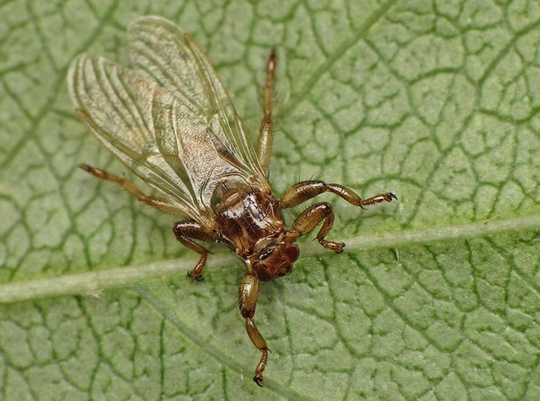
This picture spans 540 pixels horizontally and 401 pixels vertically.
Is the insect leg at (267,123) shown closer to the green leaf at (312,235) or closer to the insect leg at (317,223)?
the green leaf at (312,235)

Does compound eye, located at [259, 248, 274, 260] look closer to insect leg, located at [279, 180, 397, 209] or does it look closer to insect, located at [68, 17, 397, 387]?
insect, located at [68, 17, 397, 387]

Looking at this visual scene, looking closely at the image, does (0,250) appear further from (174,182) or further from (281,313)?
(281,313)

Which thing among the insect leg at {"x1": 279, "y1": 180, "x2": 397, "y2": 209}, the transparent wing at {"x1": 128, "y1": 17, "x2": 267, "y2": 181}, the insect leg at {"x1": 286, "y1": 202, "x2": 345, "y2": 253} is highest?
the transparent wing at {"x1": 128, "y1": 17, "x2": 267, "y2": 181}

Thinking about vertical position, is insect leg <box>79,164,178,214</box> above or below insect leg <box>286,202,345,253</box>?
above

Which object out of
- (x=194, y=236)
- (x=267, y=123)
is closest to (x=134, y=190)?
(x=194, y=236)

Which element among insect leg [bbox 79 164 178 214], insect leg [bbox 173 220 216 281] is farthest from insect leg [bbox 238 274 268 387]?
insect leg [bbox 79 164 178 214]

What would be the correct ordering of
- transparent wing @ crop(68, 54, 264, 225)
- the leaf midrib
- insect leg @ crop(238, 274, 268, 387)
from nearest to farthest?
insect leg @ crop(238, 274, 268, 387), the leaf midrib, transparent wing @ crop(68, 54, 264, 225)

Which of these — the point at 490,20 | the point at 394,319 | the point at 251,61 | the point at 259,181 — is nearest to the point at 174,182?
the point at 259,181

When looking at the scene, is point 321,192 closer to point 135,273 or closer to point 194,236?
point 194,236
